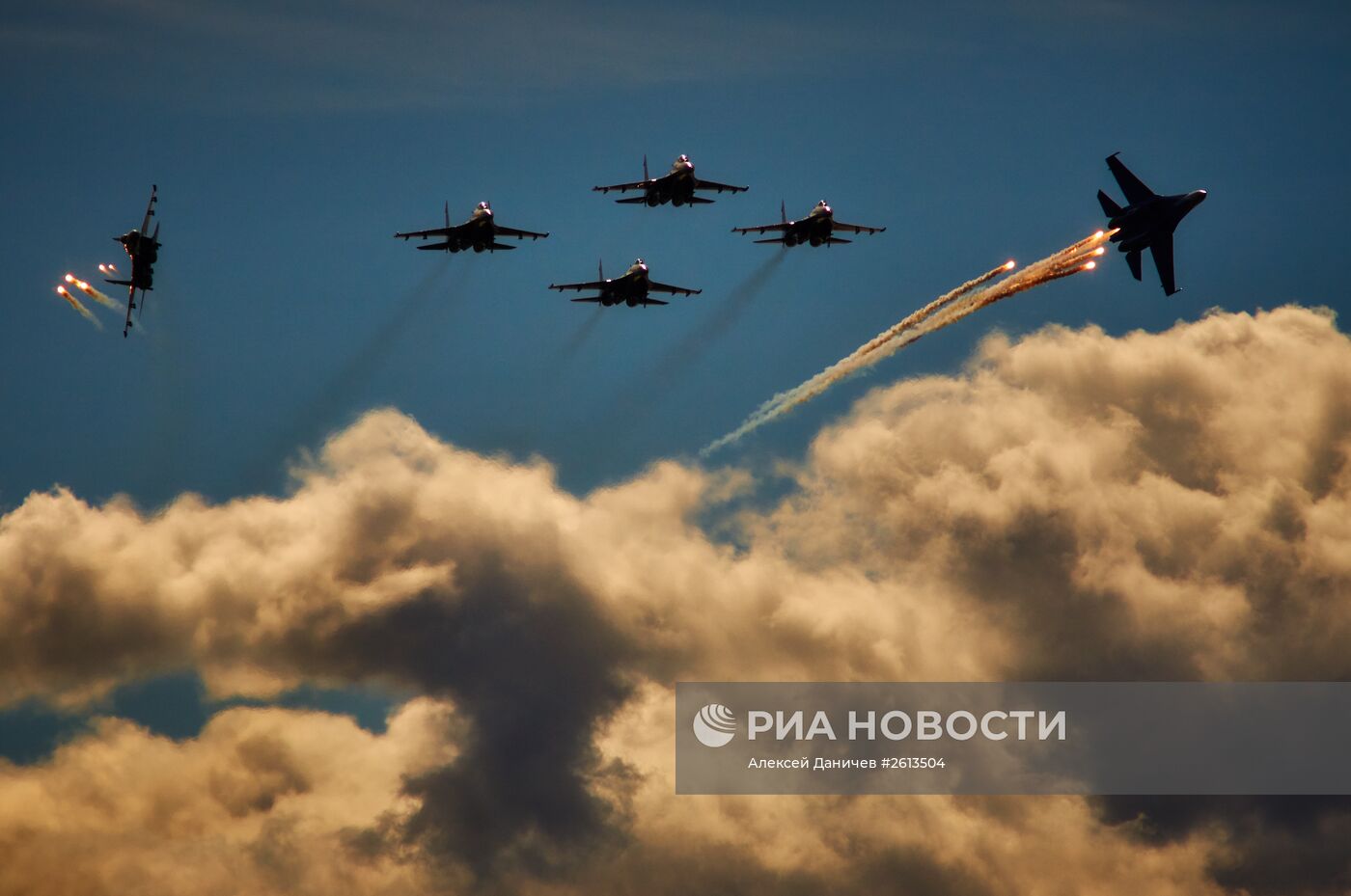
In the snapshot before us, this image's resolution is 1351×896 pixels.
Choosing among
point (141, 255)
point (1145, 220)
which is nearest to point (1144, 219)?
point (1145, 220)

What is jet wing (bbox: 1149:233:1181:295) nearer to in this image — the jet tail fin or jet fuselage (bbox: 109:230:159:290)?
the jet tail fin

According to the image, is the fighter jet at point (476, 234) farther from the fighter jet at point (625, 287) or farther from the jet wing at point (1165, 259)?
the jet wing at point (1165, 259)

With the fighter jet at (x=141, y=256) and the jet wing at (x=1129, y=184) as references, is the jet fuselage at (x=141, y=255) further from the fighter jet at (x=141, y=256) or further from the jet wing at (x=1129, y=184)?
the jet wing at (x=1129, y=184)

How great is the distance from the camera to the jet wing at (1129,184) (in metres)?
158

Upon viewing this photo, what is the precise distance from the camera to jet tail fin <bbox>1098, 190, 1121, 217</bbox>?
157250mm

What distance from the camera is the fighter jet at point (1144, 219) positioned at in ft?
509

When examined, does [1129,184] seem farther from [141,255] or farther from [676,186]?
[141,255]

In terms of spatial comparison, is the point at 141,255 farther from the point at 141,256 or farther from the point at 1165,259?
the point at 1165,259

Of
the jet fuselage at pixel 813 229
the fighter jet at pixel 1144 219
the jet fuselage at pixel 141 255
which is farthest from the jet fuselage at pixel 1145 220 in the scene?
the jet fuselage at pixel 141 255

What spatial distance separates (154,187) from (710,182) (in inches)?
2469

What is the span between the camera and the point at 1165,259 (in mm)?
160625

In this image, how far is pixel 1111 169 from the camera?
15862 centimetres

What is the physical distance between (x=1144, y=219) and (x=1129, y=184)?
16.3ft

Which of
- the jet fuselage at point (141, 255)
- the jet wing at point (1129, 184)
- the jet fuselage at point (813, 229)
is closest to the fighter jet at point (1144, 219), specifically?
the jet wing at point (1129, 184)
